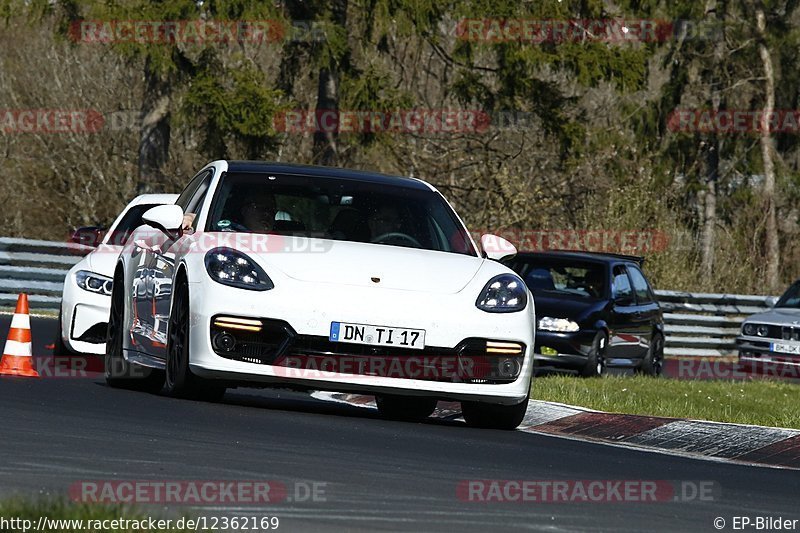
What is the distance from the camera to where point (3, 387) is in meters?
11.4

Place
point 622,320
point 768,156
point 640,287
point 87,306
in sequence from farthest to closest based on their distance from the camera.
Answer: point 768,156 < point 640,287 < point 622,320 < point 87,306

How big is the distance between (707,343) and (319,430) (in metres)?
22.8

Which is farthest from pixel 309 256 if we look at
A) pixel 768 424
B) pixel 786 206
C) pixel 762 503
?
pixel 786 206

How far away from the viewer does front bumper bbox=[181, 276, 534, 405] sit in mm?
9859

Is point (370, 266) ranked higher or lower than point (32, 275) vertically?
higher

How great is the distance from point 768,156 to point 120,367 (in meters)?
35.4

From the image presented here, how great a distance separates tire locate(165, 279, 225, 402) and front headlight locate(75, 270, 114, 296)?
3138 mm

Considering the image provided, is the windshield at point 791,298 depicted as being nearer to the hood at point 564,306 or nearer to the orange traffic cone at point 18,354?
the hood at point 564,306

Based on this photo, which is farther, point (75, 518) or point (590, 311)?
point (590, 311)

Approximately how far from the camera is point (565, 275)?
21.2 metres

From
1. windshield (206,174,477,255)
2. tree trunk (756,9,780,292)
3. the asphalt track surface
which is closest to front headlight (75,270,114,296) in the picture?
Answer: the asphalt track surface

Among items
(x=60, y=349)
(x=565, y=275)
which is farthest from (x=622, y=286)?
(x=60, y=349)

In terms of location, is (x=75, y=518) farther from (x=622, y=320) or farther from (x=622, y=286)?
(x=622, y=286)

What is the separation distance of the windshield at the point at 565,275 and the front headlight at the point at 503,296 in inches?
392
